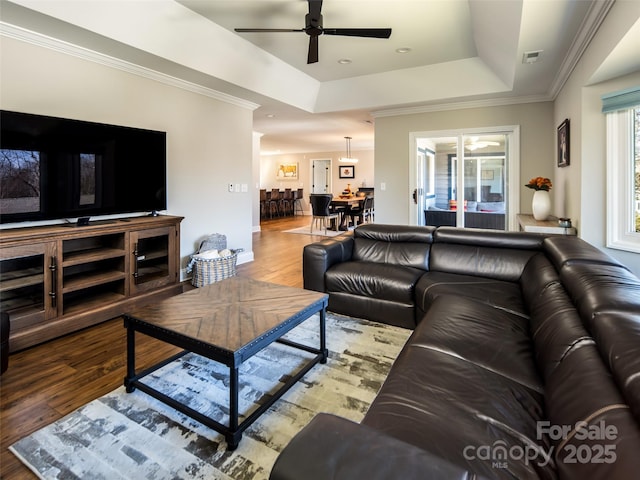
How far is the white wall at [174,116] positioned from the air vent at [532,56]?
11.9 feet

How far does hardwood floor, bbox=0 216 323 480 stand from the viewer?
1.79 m

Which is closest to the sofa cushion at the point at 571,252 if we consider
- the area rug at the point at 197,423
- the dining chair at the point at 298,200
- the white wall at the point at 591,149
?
the white wall at the point at 591,149

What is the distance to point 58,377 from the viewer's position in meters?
2.25

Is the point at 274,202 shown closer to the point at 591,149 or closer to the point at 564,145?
the point at 564,145

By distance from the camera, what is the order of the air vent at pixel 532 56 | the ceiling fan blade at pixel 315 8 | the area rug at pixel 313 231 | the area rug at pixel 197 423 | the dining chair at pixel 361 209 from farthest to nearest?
the dining chair at pixel 361 209
the area rug at pixel 313 231
the air vent at pixel 532 56
the ceiling fan blade at pixel 315 8
the area rug at pixel 197 423

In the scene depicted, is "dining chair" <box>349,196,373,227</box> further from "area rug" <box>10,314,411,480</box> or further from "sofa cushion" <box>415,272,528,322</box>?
"area rug" <box>10,314,411,480</box>

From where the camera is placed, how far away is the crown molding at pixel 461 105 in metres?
5.01

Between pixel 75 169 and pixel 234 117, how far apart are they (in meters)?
2.51

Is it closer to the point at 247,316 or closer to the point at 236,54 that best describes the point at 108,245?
the point at 247,316

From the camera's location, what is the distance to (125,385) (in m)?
2.08

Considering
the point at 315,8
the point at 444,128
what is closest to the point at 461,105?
the point at 444,128

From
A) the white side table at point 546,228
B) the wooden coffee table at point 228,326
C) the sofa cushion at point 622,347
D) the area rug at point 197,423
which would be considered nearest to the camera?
the sofa cushion at point 622,347

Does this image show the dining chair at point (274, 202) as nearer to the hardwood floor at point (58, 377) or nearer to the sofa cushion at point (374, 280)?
the sofa cushion at point (374, 280)

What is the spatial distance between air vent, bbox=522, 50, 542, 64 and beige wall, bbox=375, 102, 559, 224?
6.16 ft
